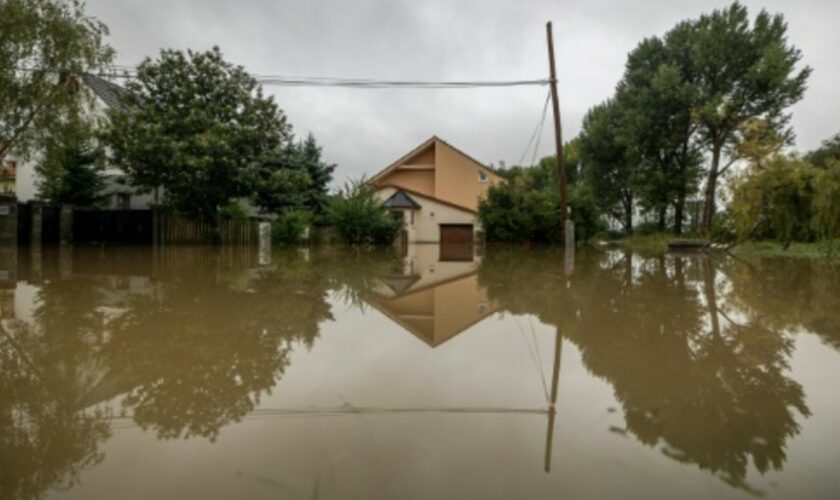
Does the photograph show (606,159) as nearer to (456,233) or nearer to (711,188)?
(711,188)

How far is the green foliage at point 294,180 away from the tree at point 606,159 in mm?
18345

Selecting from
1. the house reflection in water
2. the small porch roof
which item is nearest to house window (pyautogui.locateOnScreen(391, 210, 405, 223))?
the small porch roof

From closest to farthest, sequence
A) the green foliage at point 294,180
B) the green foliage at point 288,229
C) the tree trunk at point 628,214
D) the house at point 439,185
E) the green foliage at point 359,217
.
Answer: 1. the green foliage at point 294,180
2. the green foliage at point 288,229
3. the green foliage at point 359,217
4. the house at point 439,185
5. the tree trunk at point 628,214

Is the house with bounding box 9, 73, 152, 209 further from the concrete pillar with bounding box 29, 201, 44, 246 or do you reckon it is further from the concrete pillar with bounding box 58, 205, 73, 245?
the concrete pillar with bounding box 29, 201, 44, 246

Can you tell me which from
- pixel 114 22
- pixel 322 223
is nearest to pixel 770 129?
pixel 322 223

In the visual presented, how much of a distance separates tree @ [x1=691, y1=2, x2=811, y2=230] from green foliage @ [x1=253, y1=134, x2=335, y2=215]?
858 inches

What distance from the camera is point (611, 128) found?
33531 millimetres

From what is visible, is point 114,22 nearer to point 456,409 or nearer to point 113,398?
point 113,398

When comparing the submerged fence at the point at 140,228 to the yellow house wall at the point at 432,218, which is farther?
the yellow house wall at the point at 432,218

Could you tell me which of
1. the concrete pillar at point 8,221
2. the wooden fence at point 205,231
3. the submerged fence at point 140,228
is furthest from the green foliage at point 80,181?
the wooden fence at point 205,231

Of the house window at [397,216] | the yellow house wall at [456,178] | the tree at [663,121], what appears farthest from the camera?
the yellow house wall at [456,178]

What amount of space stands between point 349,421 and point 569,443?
1.19m

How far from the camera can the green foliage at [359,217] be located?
25609 mm

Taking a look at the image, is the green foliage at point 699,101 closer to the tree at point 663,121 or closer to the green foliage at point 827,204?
the tree at point 663,121
